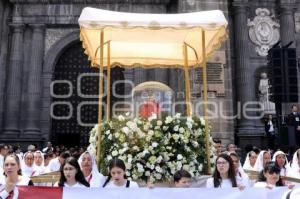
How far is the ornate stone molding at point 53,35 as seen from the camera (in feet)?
63.1

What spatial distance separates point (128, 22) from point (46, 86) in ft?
41.4

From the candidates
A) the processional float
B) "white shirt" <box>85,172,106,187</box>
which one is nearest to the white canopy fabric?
the processional float

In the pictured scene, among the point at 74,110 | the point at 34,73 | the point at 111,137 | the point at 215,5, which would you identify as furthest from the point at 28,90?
the point at 111,137

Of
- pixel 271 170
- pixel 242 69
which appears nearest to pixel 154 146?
pixel 271 170

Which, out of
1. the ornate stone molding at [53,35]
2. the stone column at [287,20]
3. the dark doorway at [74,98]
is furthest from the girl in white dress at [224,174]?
the ornate stone molding at [53,35]

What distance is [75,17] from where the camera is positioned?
19.3 meters

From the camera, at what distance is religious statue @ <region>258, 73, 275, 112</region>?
59.6 feet

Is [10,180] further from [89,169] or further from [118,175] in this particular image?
[89,169]

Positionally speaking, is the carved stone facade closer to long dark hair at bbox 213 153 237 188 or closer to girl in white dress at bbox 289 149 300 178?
girl in white dress at bbox 289 149 300 178

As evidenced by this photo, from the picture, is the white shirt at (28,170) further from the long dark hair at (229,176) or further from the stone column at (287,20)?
the stone column at (287,20)

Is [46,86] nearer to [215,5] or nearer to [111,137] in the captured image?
[215,5]

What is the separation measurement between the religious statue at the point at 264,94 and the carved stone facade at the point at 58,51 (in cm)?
30

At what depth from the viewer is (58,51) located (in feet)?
62.7

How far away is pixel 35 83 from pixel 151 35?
38.1ft
